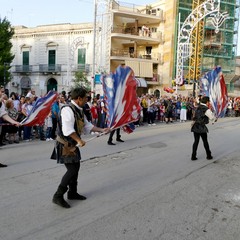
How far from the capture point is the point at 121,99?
6.50 metres

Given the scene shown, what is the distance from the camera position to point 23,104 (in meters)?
11.6

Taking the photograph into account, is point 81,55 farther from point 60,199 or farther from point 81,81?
point 60,199

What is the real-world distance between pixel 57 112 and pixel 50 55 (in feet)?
98.2

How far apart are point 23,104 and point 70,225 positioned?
8213mm

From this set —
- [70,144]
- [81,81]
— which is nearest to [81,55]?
[81,81]

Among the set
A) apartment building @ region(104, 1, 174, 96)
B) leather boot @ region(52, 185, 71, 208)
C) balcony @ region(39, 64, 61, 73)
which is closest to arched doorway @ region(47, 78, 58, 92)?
balcony @ region(39, 64, 61, 73)

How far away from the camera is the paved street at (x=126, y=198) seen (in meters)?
4.03

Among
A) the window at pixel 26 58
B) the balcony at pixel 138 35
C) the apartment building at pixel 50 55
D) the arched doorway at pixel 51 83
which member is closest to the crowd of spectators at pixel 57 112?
the balcony at pixel 138 35

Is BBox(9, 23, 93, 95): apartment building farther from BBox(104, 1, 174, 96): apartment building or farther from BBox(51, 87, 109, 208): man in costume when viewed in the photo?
BBox(51, 87, 109, 208): man in costume

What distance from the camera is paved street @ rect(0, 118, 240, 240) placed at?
4.03 m

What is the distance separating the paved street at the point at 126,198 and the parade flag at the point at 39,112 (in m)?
1.05

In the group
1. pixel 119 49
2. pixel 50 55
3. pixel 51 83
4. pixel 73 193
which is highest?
pixel 119 49

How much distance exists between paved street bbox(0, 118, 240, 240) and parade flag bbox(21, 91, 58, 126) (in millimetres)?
1049

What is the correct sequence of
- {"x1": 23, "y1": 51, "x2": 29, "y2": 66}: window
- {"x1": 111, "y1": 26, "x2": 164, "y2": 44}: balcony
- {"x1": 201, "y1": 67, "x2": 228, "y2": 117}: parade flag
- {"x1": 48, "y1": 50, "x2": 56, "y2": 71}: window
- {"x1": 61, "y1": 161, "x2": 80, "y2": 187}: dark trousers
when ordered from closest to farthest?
{"x1": 61, "y1": 161, "x2": 80, "y2": 187}: dark trousers, {"x1": 201, "y1": 67, "x2": 228, "y2": 117}: parade flag, {"x1": 111, "y1": 26, "x2": 164, "y2": 44}: balcony, {"x1": 48, "y1": 50, "x2": 56, "y2": 71}: window, {"x1": 23, "y1": 51, "x2": 29, "y2": 66}: window
